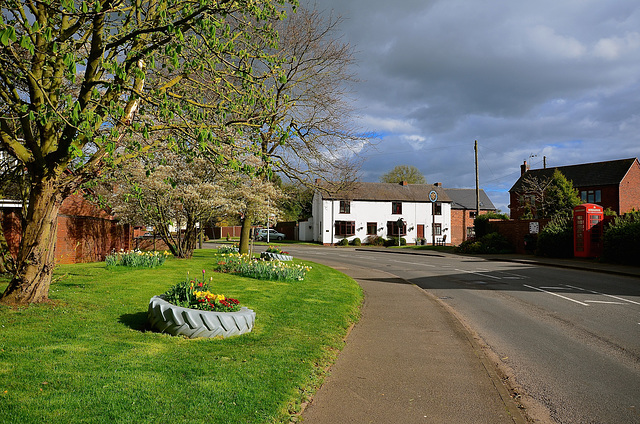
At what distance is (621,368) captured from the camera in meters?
6.64

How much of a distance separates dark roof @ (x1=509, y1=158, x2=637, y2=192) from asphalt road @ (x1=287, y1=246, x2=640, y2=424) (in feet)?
136

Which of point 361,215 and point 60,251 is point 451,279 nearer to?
point 60,251

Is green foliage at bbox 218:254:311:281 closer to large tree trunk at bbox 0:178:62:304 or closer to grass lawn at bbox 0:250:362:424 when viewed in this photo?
grass lawn at bbox 0:250:362:424

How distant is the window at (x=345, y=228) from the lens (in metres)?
57.3

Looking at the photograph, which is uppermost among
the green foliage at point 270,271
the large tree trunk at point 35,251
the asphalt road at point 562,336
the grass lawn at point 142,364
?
the large tree trunk at point 35,251

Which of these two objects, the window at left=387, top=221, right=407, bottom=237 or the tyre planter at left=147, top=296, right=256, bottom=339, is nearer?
the tyre planter at left=147, top=296, right=256, bottom=339

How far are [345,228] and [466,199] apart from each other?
20350 mm

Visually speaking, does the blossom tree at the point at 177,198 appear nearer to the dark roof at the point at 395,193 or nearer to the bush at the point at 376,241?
the bush at the point at 376,241

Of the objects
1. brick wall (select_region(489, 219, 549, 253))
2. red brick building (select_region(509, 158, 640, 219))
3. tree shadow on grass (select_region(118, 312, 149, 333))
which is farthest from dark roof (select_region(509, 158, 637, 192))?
tree shadow on grass (select_region(118, 312, 149, 333))

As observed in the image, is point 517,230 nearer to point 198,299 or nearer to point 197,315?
point 198,299

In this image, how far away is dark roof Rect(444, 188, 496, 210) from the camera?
2562 inches

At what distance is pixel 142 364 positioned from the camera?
5.54 meters

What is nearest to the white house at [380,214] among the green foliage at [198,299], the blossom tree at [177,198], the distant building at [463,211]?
the distant building at [463,211]

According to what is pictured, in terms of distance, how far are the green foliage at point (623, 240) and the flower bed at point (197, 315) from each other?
21847 millimetres
